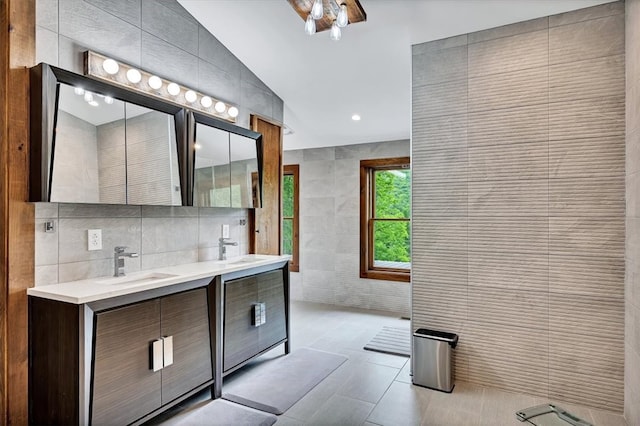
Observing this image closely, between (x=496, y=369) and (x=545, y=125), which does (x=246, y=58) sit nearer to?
(x=545, y=125)

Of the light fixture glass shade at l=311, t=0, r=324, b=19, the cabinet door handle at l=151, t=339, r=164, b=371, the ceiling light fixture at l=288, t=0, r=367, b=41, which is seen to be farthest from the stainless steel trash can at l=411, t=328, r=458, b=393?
the light fixture glass shade at l=311, t=0, r=324, b=19

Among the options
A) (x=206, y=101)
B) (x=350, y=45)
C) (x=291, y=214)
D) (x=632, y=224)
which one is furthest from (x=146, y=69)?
(x=291, y=214)

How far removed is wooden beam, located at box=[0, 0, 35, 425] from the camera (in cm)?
196

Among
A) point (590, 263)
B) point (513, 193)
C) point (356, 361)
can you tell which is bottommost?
point (356, 361)

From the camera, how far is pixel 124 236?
8.36 feet

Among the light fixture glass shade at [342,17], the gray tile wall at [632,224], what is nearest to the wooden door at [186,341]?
the light fixture glass shade at [342,17]

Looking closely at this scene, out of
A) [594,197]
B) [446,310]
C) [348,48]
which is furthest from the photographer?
[348,48]

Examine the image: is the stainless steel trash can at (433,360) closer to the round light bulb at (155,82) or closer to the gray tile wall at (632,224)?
the gray tile wall at (632,224)

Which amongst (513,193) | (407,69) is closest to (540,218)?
(513,193)

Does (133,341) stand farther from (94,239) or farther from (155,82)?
(155,82)

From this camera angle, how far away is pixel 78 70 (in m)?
2.30

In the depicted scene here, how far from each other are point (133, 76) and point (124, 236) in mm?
1059

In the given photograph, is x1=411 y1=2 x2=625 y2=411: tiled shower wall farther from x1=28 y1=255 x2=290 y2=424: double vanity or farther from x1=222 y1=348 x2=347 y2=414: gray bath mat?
x1=28 y1=255 x2=290 y2=424: double vanity

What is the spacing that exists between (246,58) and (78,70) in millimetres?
1528
